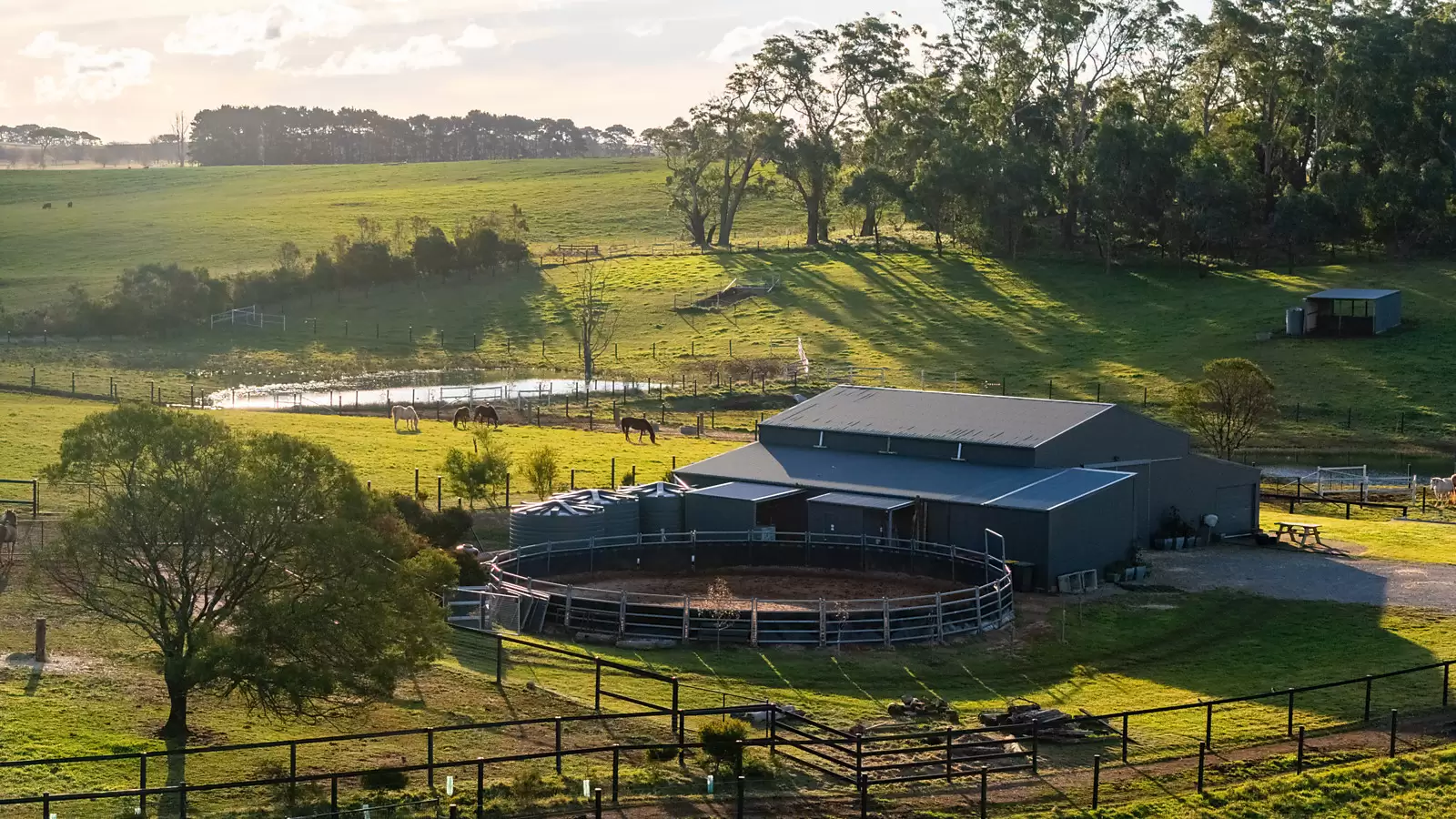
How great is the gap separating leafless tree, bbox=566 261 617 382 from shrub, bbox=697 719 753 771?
62.8m

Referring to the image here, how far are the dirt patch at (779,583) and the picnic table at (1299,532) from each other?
46.2 feet

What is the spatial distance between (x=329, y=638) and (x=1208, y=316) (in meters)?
78.2

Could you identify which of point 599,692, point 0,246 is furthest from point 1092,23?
point 599,692

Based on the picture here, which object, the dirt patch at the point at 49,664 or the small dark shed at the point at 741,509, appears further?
the small dark shed at the point at 741,509

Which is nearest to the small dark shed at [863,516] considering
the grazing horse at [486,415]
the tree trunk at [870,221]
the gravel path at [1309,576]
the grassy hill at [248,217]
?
the gravel path at [1309,576]

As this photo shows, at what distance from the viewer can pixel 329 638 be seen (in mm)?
29625

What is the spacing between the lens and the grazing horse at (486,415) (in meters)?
74.0

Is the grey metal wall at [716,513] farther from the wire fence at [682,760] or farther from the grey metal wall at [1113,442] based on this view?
the wire fence at [682,760]

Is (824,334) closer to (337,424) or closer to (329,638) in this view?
(337,424)

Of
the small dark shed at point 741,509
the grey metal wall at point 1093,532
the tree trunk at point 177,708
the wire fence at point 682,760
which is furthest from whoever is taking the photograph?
the small dark shed at point 741,509

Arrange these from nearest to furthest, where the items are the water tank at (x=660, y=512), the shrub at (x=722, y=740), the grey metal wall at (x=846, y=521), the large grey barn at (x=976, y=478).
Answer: the shrub at (x=722, y=740)
the large grey barn at (x=976, y=478)
the grey metal wall at (x=846, y=521)
the water tank at (x=660, y=512)

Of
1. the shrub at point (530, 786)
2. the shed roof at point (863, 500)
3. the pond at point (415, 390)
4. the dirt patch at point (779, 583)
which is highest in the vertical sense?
the shed roof at point (863, 500)

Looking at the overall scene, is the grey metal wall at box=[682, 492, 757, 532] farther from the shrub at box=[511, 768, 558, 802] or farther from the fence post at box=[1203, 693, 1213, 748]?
the shrub at box=[511, 768, 558, 802]

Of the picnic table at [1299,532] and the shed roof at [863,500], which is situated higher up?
the shed roof at [863,500]
